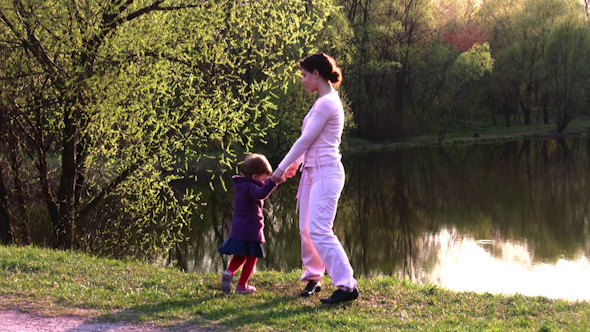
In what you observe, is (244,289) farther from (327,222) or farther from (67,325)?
(67,325)

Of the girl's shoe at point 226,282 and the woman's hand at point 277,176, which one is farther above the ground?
the woman's hand at point 277,176

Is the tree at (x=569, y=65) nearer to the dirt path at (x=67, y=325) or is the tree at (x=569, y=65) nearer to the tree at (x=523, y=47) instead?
the tree at (x=523, y=47)

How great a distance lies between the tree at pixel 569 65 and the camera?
49.3 metres

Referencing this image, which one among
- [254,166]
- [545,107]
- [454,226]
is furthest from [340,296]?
[545,107]

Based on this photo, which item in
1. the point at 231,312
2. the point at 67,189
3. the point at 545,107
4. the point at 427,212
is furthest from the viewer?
the point at 545,107

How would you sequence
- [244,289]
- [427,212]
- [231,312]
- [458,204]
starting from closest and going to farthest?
[231,312] < [244,289] < [427,212] < [458,204]

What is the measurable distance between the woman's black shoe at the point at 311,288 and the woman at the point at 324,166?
1.23ft

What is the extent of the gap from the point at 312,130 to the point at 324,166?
368 mm

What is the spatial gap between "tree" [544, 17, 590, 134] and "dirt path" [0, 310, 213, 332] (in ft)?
164

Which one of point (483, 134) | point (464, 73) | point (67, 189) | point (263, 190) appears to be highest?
point (464, 73)

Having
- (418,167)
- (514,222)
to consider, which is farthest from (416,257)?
(418,167)

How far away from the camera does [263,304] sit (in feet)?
20.0

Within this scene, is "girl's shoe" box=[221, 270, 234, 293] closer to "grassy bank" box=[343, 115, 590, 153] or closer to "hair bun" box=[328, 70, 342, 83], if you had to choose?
"hair bun" box=[328, 70, 342, 83]

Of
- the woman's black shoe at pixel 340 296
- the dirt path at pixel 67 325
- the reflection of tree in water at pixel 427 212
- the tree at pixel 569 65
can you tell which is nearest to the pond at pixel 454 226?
the reflection of tree in water at pixel 427 212
